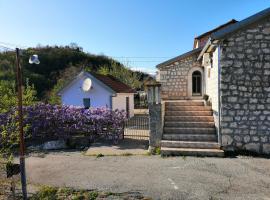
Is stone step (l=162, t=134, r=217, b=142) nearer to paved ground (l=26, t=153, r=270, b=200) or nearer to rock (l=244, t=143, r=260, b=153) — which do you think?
rock (l=244, t=143, r=260, b=153)

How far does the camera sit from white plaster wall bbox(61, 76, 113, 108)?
1969 centimetres

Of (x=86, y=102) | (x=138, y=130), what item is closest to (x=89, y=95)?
(x=86, y=102)

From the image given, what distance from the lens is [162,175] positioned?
753 centimetres

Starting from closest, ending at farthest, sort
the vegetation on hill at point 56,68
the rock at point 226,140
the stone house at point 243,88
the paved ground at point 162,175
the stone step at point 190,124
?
the paved ground at point 162,175 → the stone house at point 243,88 → the rock at point 226,140 → the stone step at point 190,124 → the vegetation on hill at point 56,68

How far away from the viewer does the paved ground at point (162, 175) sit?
6.34m

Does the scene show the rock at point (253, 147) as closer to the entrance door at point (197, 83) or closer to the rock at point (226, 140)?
the rock at point (226, 140)

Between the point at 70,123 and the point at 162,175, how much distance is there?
6.28 m

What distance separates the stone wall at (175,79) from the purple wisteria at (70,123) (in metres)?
6.28

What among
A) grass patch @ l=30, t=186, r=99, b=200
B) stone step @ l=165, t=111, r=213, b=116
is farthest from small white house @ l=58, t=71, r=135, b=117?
grass patch @ l=30, t=186, r=99, b=200

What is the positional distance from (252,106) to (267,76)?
1159mm

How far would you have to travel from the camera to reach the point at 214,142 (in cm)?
1024

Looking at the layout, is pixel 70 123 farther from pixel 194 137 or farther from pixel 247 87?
pixel 247 87

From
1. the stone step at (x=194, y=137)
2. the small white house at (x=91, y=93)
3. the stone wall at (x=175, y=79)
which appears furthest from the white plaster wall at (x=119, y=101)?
the stone step at (x=194, y=137)

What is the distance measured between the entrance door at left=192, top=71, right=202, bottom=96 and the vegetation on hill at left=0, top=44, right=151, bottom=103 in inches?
681
